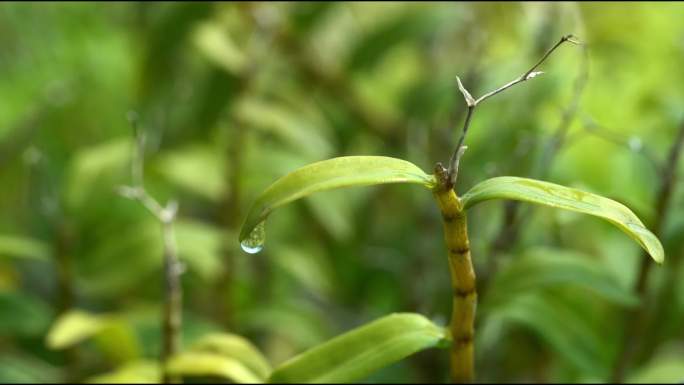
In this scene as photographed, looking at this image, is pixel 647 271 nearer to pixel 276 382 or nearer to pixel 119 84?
pixel 276 382

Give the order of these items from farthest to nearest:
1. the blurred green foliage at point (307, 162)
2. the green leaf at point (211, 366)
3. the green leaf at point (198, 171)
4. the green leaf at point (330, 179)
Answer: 1. the green leaf at point (198, 171)
2. the blurred green foliage at point (307, 162)
3. the green leaf at point (211, 366)
4. the green leaf at point (330, 179)

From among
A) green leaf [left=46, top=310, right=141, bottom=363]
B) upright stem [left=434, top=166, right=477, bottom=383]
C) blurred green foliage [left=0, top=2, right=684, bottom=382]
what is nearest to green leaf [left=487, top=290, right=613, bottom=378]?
blurred green foliage [left=0, top=2, right=684, bottom=382]

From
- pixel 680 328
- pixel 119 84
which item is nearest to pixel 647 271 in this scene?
pixel 680 328

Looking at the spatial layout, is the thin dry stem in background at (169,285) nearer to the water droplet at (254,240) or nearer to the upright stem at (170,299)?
the upright stem at (170,299)

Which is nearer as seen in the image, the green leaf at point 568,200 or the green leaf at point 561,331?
the green leaf at point 568,200

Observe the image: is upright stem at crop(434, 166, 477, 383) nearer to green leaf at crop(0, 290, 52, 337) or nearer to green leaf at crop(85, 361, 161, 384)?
green leaf at crop(85, 361, 161, 384)

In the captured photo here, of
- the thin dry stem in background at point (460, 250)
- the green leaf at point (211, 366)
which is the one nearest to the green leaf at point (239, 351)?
the green leaf at point (211, 366)

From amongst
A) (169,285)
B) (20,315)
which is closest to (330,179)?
(169,285)

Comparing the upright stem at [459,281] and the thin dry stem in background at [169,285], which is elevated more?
the thin dry stem in background at [169,285]
